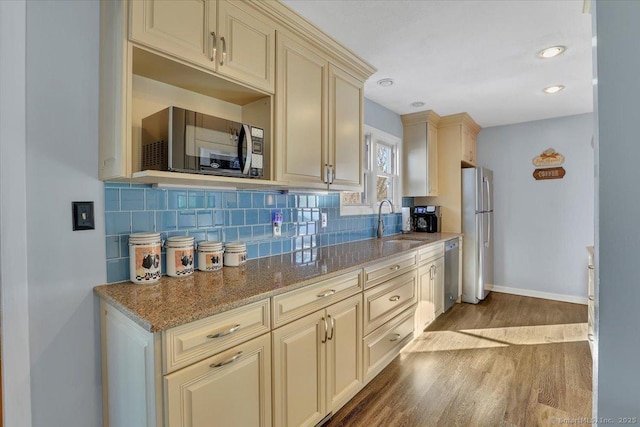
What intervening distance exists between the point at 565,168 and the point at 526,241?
1.03 metres

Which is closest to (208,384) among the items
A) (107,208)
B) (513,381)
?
(107,208)

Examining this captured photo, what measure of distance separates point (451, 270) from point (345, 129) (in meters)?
2.22

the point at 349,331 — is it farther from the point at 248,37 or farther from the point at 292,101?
the point at 248,37

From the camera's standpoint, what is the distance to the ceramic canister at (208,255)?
5.41 feet

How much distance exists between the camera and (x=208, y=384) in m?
1.12

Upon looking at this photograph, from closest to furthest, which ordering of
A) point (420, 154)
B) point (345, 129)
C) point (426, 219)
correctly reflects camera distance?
1. point (345, 129)
2. point (420, 154)
3. point (426, 219)

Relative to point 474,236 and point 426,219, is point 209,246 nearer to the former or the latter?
point 426,219

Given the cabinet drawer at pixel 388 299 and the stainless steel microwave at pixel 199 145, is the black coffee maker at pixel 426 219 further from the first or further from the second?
the stainless steel microwave at pixel 199 145

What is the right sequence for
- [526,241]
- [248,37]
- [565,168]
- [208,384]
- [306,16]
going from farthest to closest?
1. [526,241]
2. [565,168]
3. [306,16]
4. [248,37]
5. [208,384]

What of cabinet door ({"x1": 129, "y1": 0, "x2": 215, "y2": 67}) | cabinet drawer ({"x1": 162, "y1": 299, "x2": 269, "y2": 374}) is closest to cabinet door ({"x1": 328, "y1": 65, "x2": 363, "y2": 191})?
cabinet door ({"x1": 129, "y1": 0, "x2": 215, "y2": 67})

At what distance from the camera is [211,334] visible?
3.67 feet

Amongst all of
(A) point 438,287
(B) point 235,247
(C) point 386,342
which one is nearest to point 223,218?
(B) point 235,247

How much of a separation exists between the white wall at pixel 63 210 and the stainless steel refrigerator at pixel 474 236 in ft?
12.3

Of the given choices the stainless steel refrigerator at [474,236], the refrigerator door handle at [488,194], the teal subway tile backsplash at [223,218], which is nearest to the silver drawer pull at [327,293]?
the teal subway tile backsplash at [223,218]
